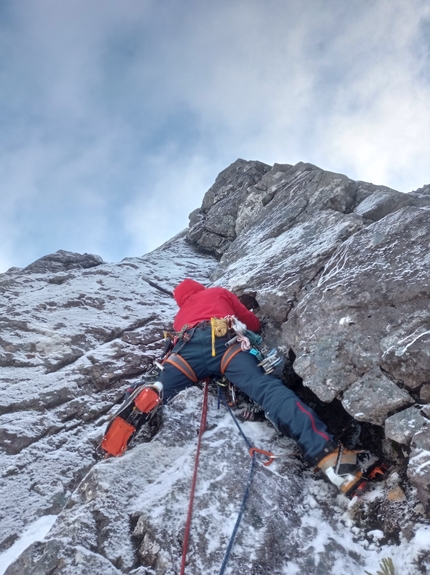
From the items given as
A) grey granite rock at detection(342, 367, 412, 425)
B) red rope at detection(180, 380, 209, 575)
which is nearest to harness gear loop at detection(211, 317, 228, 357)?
red rope at detection(180, 380, 209, 575)

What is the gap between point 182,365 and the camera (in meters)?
4.73

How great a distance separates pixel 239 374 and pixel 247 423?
60 cm

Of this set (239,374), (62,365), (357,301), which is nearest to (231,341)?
(239,374)

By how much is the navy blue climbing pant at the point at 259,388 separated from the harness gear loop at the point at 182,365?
42 millimetres

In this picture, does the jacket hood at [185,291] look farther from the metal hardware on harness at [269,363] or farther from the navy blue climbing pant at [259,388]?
the metal hardware on harness at [269,363]

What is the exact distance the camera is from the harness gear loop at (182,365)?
4.73 meters

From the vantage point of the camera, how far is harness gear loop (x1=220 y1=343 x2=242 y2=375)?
4660mm

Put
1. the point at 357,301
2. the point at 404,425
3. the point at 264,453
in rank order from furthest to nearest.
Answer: the point at 357,301 < the point at 264,453 < the point at 404,425

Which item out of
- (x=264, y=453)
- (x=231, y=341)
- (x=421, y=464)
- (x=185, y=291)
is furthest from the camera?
(x=185, y=291)

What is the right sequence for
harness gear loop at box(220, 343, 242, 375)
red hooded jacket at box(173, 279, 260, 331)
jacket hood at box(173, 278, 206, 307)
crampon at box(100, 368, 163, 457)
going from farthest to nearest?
jacket hood at box(173, 278, 206, 307), red hooded jacket at box(173, 279, 260, 331), harness gear loop at box(220, 343, 242, 375), crampon at box(100, 368, 163, 457)

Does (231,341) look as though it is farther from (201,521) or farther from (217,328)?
(201,521)

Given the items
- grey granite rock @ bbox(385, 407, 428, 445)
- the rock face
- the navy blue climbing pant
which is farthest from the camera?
the navy blue climbing pant

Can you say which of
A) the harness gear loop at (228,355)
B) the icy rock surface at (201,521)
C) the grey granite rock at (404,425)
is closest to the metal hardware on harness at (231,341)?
the harness gear loop at (228,355)

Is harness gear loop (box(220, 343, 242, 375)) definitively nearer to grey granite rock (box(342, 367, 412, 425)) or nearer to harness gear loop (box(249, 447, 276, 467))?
harness gear loop (box(249, 447, 276, 467))
